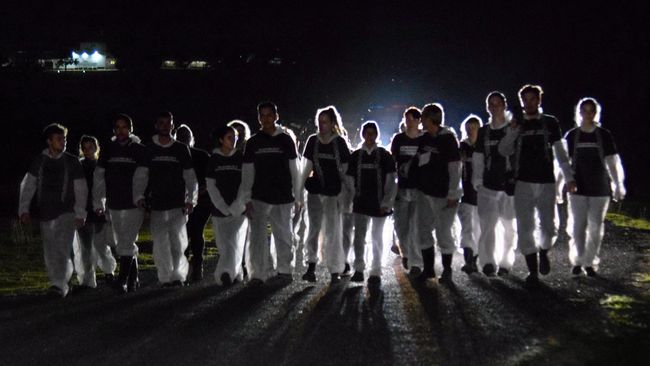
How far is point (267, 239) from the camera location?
11438mm

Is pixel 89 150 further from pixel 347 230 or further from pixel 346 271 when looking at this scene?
pixel 346 271

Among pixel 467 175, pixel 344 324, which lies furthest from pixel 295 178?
pixel 344 324

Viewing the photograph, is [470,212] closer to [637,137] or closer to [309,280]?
[309,280]

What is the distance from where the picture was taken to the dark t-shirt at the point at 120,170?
1134cm

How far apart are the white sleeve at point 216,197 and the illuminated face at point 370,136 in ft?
6.60

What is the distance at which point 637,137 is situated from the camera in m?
50.8

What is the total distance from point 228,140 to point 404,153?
2.40m

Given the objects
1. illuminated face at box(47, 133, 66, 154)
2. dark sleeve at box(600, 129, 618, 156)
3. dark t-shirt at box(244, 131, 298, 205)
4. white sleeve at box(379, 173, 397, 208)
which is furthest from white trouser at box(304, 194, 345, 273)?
dark sleeve at box(600, 129, 618, 156)

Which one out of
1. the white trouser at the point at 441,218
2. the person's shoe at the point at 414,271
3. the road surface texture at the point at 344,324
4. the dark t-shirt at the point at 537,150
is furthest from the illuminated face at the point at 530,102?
the person's shoe at the point at 414,271

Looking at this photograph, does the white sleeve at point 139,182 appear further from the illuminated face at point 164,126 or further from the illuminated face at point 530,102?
the illuminated face at point 530,102

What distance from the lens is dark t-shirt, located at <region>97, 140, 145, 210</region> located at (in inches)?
446

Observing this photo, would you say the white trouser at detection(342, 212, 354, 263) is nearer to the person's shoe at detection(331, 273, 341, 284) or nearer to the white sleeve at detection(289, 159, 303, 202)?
the person's shoe at detection(331, 273, 341, 284)

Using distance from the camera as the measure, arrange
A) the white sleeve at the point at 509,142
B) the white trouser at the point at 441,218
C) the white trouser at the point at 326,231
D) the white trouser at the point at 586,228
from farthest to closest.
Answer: the white trouser at the point at 326,231
the white trouser at the point at 441,218
the white trouser at the point at 586,228
the white sleeve at the point at 509,142

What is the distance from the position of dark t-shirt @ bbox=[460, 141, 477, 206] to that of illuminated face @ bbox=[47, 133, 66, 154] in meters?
5.44
